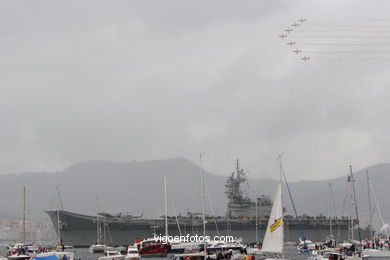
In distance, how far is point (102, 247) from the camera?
9869 centimetres

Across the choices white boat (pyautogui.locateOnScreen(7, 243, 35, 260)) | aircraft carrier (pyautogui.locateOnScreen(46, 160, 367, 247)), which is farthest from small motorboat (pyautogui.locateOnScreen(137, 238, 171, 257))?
aircraft carrier (pyautogui.locateOnScreen(46, 160, 367, 247))

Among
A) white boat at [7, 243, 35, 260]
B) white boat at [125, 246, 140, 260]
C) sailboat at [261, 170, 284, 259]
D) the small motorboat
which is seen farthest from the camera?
the small motorboat

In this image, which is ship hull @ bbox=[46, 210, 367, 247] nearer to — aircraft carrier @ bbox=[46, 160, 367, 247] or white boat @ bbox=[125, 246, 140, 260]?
aircraft carrier @ bbox=[46, 160, 367, 247]

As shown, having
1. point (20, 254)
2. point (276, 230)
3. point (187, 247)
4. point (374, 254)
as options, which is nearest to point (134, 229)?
point (187, 247)

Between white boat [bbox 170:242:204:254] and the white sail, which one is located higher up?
the white sail

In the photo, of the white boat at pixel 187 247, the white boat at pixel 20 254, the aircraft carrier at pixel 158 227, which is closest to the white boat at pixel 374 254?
the white boat at pixel 187 247

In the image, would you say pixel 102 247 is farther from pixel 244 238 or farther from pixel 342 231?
pixel 342 231

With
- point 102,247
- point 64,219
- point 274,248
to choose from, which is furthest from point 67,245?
point 274,248

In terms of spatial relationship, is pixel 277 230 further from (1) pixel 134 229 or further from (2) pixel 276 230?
(1) pixel 134 229

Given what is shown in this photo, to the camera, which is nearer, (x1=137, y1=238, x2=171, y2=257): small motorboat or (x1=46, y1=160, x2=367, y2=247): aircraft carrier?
(x1=137, y1=238, x2=171, y2=257): small motorboat

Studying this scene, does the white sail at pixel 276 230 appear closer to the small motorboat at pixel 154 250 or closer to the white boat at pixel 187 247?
the white boat at pixel 187 247

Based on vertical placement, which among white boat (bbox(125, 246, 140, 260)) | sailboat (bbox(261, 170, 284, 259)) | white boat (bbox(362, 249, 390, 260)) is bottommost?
white boat (bbox(362, 249, 390, 260))

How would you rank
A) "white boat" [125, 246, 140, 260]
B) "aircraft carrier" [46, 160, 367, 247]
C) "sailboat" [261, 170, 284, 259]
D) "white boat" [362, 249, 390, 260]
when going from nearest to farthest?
"sailboat" [261, 170, 284, 259]
"white boat" [362, 249, 390, 260]
"white boat" [125, 246, 140, 260]
"aircraft carrier" [46, 160, 367, 247]

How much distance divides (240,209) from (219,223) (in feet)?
56.7
